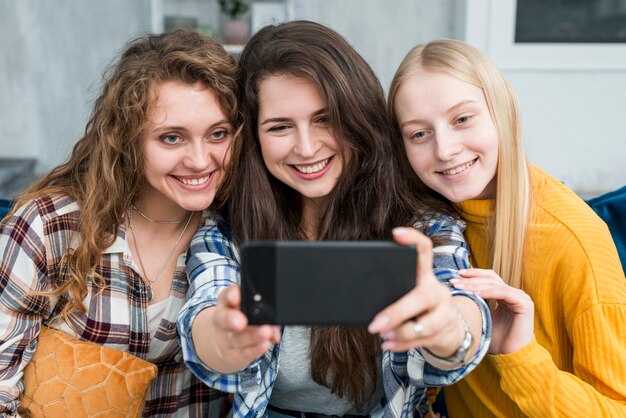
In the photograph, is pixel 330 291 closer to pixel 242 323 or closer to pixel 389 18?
pixel 242 323

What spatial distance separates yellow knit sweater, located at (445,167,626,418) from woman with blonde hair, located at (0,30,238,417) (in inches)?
21.8

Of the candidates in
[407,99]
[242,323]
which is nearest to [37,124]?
[407,99]

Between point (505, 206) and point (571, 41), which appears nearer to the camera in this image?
point (505, 206)

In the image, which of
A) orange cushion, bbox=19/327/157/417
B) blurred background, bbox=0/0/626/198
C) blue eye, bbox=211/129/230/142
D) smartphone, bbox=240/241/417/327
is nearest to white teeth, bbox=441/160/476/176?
blue eye, bbox=211/129/230/142

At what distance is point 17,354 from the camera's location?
1312 mm

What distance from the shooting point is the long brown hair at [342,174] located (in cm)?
127

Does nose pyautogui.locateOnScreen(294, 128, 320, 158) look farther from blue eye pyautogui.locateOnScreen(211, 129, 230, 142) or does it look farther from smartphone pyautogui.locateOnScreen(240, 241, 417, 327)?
smartphone pyautogui.locateOnScreen(240, 241, 417, 327)

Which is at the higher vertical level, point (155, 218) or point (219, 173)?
point (219, 173)

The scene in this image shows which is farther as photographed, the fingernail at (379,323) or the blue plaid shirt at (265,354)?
the blue plaid shirt at (265,354)

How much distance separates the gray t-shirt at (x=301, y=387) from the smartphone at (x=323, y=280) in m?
0.57

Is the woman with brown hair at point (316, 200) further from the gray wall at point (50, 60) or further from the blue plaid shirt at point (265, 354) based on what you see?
the gray wall at point (50, 60)

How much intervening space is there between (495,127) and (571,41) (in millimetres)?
2008

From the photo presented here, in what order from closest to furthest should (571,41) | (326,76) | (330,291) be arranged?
(330,291), (326,76), (571,41)

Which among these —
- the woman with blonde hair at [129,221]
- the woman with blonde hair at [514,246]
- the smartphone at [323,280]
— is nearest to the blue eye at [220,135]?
the woman with blonde hair at [129,221]
